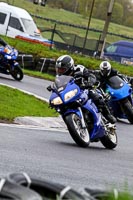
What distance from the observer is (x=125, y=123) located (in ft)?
67.6

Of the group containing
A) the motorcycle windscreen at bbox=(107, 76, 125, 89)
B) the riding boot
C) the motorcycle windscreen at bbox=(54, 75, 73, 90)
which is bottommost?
the motorcycle windscreen at bbox=(107, 76, 125, 89)

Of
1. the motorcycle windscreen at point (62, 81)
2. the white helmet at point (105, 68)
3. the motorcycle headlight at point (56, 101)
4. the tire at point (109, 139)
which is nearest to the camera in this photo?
the motorcycle headlight at point (56, 101)

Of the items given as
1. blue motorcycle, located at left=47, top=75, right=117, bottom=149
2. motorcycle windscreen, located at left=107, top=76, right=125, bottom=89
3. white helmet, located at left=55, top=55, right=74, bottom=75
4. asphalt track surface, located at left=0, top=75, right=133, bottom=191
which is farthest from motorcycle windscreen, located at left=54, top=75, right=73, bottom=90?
motorcycle windscreen, located at left=107, top=76, right=125, bottom=89

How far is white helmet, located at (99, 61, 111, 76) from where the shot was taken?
19312 mm

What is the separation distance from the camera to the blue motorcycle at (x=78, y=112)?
1292 centimetres

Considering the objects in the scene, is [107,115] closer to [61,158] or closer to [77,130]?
[77,130]

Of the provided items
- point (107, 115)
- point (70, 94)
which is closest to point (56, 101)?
point (70, 94)

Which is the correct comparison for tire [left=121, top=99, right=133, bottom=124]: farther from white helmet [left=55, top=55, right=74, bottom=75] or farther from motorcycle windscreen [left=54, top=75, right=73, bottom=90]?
motorcycle windscreen [left=54, top=75, right=73, bottom=90]

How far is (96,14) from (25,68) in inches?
2661

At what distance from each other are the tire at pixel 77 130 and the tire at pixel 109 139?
710 mm

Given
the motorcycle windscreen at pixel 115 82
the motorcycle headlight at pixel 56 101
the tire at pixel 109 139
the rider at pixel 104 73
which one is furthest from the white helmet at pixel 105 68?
the motorcycle headlight at pixel 56 101

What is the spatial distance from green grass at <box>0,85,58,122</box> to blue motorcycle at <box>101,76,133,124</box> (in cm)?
161

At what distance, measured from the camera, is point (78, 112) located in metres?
13.1

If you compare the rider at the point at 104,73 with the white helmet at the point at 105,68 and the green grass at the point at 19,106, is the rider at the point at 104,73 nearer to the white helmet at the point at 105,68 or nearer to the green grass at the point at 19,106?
the white helmet at the point at 105,68
